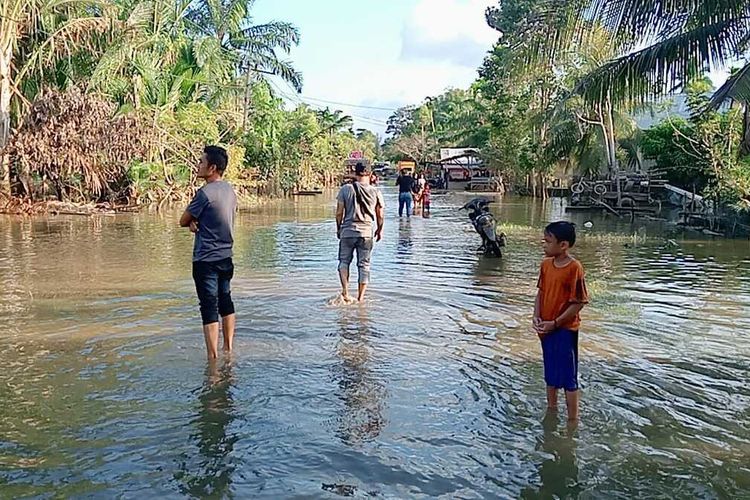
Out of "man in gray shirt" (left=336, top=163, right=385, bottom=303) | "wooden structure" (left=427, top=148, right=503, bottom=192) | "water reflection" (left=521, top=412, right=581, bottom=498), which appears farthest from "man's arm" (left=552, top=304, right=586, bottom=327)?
"wooden structure" (left=427, top=148, right=503, bottom=192)

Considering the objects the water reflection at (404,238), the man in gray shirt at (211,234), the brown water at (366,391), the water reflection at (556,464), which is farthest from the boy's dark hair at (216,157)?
the water reflection at (404,238)

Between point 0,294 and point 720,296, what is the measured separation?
30.7 ft

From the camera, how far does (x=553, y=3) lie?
1410cm

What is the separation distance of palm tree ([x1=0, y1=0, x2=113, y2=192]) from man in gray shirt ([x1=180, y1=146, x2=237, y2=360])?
1960 cm

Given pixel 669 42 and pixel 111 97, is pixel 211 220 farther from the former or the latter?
pixel 111 97

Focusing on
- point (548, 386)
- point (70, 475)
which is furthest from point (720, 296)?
point (70, 475)

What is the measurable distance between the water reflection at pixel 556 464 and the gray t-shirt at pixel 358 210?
431 cm

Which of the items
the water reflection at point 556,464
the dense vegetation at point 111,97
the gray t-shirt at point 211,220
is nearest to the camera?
the water reflection at point 556,464

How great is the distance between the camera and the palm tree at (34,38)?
76.1 ft

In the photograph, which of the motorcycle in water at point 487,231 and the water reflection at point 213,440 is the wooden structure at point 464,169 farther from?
the water reflection at point 213,440

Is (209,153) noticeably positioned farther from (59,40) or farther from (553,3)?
(59,40)

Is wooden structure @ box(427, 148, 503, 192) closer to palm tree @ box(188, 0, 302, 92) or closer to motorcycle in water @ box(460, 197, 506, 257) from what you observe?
palm tree @ box(188, 0, 302, 92)

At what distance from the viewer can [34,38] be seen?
24859mm

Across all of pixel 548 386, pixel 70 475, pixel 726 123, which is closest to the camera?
pixel 70 475
